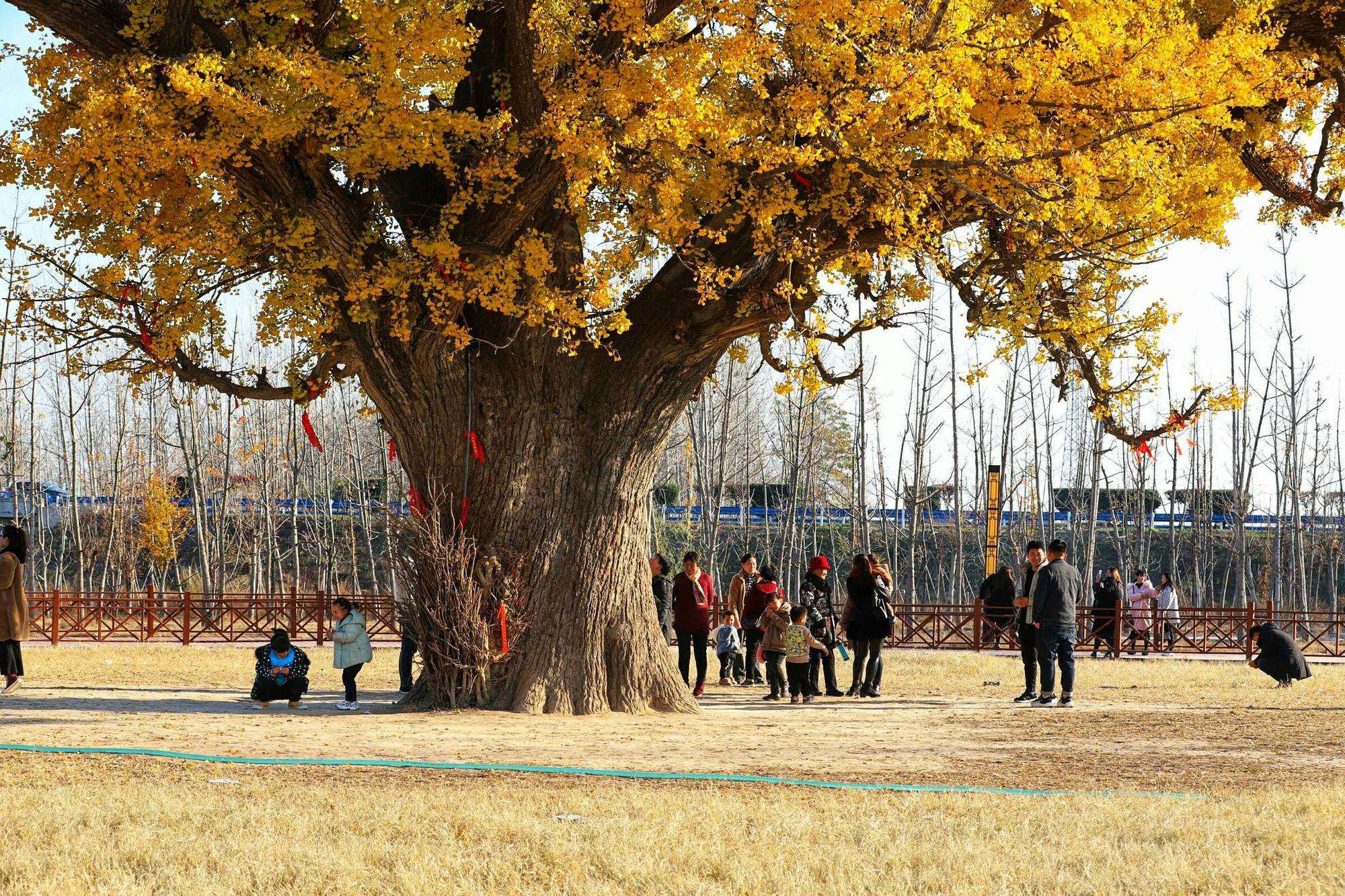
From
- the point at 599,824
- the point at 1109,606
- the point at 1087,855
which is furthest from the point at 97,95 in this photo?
the point at 1109,606

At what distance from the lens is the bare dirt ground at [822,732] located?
28.2 feet

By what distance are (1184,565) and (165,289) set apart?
4689 cm

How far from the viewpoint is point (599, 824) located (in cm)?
615

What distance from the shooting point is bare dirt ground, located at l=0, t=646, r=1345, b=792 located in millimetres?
8609

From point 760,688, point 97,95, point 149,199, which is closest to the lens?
A: point 97,95

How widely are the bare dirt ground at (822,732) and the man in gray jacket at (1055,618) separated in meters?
0.37

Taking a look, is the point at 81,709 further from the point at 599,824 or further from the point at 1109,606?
the point at 1109,606

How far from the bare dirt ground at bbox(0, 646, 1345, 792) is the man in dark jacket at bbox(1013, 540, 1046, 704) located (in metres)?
0.31

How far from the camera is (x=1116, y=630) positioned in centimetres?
2153

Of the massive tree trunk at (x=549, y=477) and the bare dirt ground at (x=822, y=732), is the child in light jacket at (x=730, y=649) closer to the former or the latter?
the bare dirt ground at (x=822, y=732)

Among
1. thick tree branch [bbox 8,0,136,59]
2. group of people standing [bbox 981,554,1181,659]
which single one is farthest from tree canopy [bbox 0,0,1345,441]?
group of people standing [bbox 981,554,1181,659]

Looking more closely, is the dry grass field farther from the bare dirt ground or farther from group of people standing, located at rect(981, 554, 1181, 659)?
group of people standing, located at rect(981, 554, 1181, 659)

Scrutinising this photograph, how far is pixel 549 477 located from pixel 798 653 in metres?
3.33

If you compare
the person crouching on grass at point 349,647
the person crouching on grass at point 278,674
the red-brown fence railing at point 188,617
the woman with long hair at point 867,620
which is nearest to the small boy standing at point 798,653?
the woman with long hair at point 867,620
